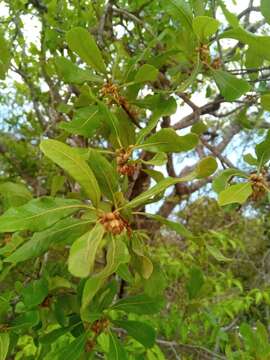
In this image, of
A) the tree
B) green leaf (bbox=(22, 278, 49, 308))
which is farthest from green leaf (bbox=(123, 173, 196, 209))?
green leaf (bbox=(22, 278, 49, 308))

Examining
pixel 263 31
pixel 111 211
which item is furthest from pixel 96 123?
pixel 263 31

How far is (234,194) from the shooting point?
0.91 meters

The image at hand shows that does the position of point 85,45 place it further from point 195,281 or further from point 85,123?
point 195,281

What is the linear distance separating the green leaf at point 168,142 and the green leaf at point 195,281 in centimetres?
58

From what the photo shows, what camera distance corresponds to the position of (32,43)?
8.41ft

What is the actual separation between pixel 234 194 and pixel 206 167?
0.11 meters

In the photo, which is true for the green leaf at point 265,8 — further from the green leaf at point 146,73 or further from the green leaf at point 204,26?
the green leaf at point 146,73

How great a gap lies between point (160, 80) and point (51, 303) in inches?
32.8

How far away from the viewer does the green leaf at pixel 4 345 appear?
1.02 m

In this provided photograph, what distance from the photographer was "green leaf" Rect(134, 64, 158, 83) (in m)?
1.11

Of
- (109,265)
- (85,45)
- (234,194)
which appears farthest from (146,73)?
(109,265)

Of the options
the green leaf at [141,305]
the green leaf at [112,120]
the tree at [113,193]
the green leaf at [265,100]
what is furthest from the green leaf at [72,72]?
the green leaf at [141,305]

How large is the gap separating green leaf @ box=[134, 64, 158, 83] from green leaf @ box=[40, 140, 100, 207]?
37cm

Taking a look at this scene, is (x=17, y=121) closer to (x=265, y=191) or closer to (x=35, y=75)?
(x=35, y=75)
